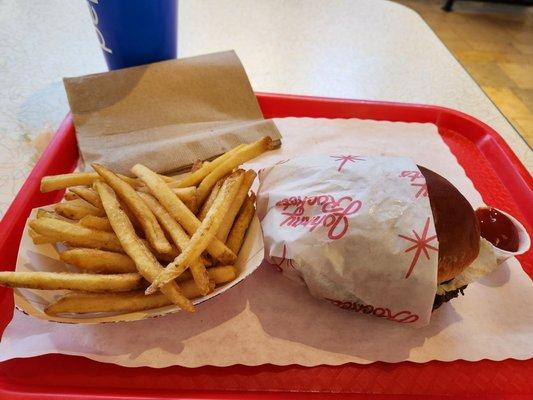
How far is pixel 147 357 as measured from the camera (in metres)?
0.86

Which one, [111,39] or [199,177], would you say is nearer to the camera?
[199,177]

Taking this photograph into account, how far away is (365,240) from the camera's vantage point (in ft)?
2.85

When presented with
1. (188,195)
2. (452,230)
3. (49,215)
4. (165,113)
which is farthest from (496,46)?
(49,215)

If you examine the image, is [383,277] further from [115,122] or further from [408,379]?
[115,122]

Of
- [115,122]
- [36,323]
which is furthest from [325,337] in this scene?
[115,122]

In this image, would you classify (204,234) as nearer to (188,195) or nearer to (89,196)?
(188,195)

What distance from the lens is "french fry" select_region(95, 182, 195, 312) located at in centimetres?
79

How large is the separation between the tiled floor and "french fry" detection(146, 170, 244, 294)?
2.69 metres

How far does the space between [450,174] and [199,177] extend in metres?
0.87

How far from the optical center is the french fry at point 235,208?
0.95 meters

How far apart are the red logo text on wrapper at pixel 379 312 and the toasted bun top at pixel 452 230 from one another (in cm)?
10

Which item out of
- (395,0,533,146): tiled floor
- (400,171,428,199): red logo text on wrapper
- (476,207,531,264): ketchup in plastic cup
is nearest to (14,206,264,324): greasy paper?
(400,171,428,199): red logo text on wrapper

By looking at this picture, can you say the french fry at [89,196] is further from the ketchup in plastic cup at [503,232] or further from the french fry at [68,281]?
the ketchup in plastic cup at [503,232]

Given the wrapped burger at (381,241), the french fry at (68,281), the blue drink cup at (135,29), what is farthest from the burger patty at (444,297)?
the blue drink cup at (135,29)
